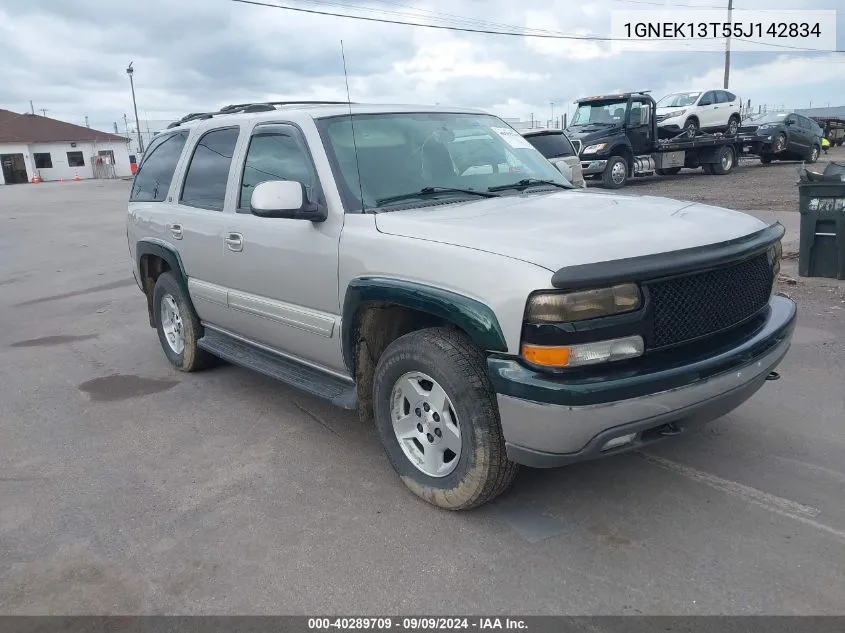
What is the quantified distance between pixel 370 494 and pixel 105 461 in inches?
65.8

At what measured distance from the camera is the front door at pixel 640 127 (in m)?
19.8

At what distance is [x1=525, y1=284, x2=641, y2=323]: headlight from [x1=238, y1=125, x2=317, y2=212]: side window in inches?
64.4

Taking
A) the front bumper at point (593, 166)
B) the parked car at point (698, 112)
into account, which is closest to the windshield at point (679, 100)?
the parked car at point (698, 112)

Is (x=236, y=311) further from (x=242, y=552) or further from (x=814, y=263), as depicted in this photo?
(x=814, y=263)

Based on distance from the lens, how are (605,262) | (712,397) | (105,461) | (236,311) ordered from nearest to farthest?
(605,262) < (712,397) < (105,461) < (236,311)

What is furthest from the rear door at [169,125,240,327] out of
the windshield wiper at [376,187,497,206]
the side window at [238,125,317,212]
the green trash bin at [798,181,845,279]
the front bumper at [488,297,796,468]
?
the green trash bin at [798,181,845,279]

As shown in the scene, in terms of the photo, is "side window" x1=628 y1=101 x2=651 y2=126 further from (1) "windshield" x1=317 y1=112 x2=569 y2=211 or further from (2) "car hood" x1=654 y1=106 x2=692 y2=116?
(1) "windshield" x1=317 y1=112 x2=569 y2=211

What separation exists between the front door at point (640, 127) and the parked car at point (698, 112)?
7.76 feet

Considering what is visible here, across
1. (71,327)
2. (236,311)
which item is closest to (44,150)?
(71,327)

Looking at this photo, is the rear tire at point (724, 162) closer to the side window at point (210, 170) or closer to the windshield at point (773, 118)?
the windshield at point (773, 118)

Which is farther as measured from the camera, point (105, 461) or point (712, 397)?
point (105, 461)

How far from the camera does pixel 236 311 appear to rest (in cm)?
466

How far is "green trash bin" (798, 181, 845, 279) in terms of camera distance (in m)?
7.27
